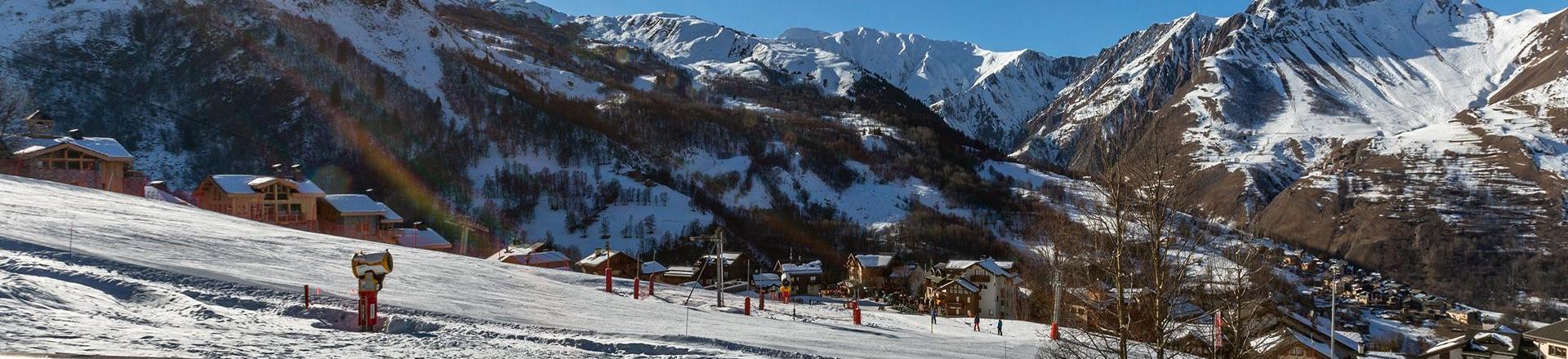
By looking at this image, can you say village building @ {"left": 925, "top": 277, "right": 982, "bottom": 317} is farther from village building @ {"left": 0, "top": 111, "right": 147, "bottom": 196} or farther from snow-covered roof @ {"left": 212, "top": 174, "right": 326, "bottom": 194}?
village building @ {"left": 0, "top": 111, "right": 147, "bottom": 196}

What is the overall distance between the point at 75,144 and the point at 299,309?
4586 cm

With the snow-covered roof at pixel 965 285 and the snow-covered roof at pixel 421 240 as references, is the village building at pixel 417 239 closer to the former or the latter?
the snow-covered roof at pixel 421 240

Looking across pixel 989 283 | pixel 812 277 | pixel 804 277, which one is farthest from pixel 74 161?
pixel 989 283

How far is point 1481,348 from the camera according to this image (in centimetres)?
4412

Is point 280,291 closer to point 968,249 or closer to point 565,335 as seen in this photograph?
point 565,335

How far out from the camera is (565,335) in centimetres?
1481

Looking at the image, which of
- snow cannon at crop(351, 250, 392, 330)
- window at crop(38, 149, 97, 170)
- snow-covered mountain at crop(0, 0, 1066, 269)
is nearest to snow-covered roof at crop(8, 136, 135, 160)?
window at crop(38, 149, 97, 170)

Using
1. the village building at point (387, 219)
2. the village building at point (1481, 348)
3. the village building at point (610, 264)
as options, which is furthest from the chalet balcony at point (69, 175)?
the village building at point (1481, 348)

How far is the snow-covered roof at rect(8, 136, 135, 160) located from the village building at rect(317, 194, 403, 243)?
10.9m

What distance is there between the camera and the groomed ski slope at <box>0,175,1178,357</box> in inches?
454

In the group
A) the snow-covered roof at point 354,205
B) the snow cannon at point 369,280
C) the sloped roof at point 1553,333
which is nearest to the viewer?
the snow cannon at point 369,280

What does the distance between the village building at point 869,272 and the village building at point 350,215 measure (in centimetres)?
4011

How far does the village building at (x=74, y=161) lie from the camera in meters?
45.6

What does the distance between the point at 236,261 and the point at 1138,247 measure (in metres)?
19.7
